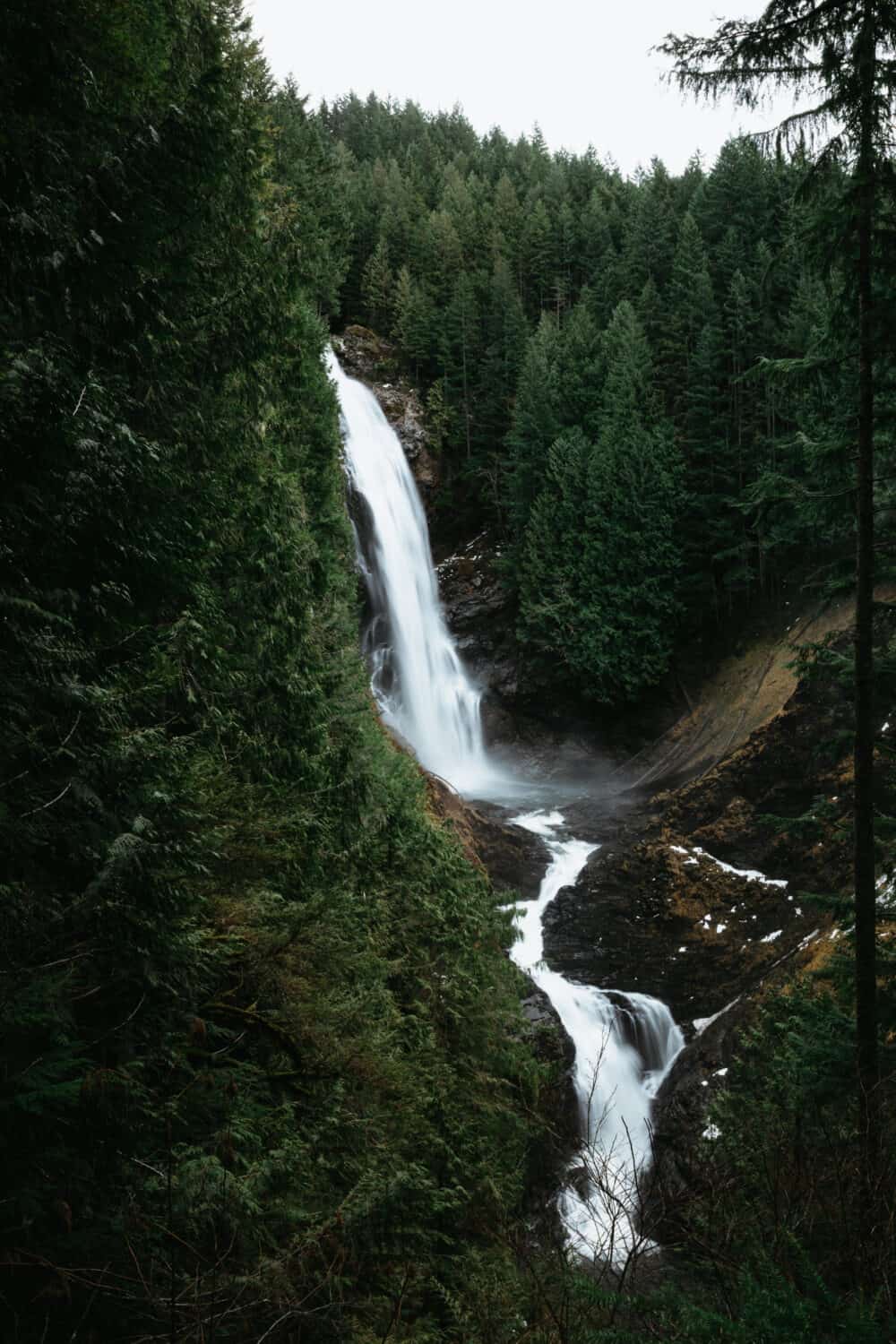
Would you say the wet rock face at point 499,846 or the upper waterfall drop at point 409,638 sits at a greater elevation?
the upper waterfall drop at point 409,638

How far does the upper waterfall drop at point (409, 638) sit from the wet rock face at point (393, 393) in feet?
7.27

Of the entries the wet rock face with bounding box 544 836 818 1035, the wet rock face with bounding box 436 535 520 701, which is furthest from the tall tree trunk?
the wet rock face with bounding box 436 535 520 701

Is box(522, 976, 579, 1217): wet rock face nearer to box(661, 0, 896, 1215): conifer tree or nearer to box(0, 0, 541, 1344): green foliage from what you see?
box(0, 0, 541, 1344): green foliage

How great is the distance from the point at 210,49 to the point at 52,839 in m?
8.13

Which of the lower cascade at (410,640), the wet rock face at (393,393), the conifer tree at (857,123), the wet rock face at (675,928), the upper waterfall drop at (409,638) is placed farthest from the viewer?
the wet rock face at (393,393)

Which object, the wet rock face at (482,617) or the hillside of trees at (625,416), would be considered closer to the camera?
the hillside of trees at (625,416)

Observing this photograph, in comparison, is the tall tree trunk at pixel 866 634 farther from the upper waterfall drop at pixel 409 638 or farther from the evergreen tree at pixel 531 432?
the evergreen tree at pixel 531 432

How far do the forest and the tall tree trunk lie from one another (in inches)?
1.6

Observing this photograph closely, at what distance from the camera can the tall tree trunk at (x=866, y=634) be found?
→ 6.73 metres

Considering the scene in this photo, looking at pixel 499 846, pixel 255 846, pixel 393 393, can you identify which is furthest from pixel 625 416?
pixel 255 846

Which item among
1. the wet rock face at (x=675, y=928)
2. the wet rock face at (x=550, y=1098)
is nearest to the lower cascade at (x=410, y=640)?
the wet rock face at (x=675, y=928)

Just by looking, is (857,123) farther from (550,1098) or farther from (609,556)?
(609,556)

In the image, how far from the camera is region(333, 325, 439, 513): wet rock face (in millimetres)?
36688

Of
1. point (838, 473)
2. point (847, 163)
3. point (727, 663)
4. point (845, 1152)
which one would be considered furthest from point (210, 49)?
point (727, 663)
